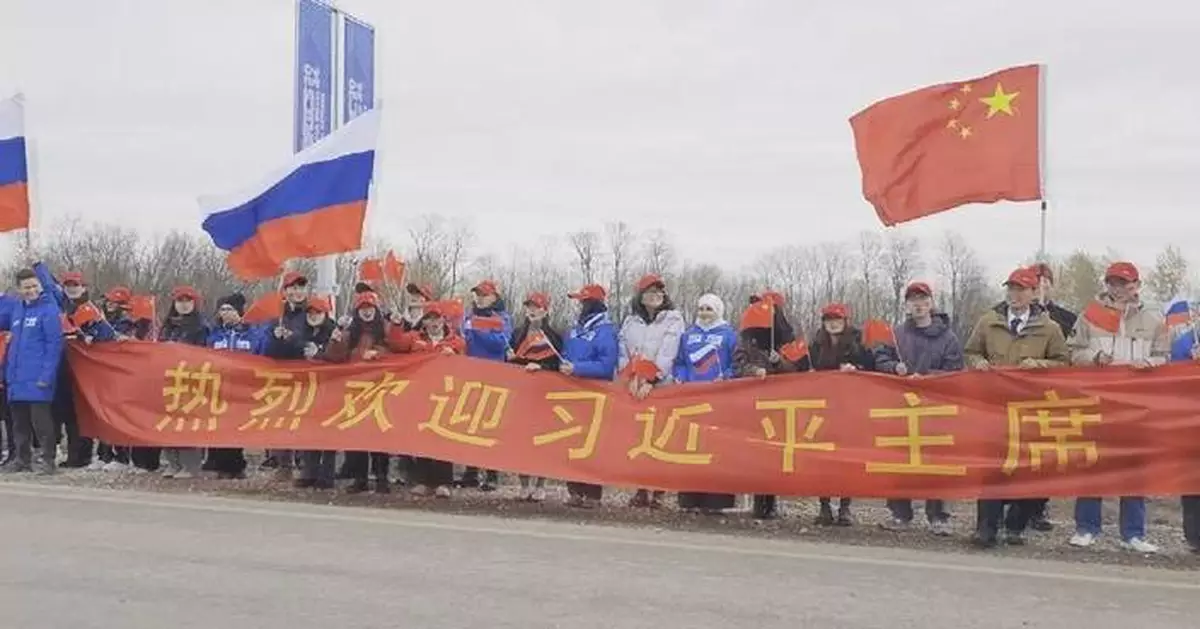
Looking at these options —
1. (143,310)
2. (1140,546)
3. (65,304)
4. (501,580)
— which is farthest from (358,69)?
(1140,546)

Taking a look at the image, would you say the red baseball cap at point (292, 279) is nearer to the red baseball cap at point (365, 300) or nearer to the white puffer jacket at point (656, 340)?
the red baseball cap at point (365, 300)

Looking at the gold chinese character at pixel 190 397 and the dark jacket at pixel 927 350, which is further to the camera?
the gold chinese character at pixel 190 397

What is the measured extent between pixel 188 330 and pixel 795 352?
20.7 ft

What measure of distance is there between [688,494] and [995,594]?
Answer: 3.29 metres

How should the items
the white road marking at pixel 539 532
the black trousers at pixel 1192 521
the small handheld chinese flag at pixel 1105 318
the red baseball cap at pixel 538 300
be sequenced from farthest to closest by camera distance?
the red baseball cap at pixel 538 300
the small handheld chinese flag at pixel 1105 318
the black trousers at pixel 1192 521
the white road marking at pixel 539 532

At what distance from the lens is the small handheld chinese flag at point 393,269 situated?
12.0 metres

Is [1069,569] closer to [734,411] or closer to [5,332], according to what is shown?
[734,411]

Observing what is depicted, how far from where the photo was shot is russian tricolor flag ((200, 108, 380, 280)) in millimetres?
10891

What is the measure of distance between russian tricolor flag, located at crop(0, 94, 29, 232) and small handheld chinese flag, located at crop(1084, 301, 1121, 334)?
9.83 meters

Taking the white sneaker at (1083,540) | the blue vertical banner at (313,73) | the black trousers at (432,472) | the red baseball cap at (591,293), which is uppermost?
the blue vertical banner at (313,73)

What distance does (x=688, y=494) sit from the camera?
9758 mm

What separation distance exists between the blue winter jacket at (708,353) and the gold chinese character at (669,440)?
0.59m

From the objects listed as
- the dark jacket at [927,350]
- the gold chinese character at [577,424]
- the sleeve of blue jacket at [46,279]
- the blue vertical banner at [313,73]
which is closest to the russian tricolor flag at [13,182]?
the sleeve of blue jacket at [46,279]

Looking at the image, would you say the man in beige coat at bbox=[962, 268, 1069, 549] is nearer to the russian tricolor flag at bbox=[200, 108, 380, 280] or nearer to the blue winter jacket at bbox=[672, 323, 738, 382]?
the blue winter jacket at bbox=[672, 323, 738, 382]
